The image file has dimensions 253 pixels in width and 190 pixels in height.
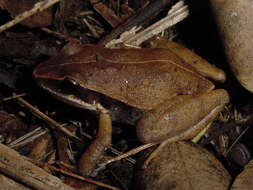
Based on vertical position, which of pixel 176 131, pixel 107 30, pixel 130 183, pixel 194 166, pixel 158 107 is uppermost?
pixel 107 30

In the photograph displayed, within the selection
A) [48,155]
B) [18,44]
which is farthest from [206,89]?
[18,44]

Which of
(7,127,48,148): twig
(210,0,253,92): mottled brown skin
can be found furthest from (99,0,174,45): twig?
(7,127,48,148): twig

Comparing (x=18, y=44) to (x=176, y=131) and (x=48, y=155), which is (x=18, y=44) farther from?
(x=176, y=131)

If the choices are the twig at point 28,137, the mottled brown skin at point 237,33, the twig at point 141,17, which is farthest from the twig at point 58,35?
the mottled brown skin at point 237,33

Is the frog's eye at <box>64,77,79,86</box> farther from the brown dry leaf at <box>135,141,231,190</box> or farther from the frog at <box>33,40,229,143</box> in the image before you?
the brown dry leaf at <box>135,141,231,190</box>

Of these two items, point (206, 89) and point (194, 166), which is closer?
point (194, 166)

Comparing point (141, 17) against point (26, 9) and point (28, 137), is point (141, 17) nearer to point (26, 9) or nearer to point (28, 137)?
point (26, 9)

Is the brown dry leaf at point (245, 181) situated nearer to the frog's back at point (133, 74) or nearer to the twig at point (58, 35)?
the frog's back at point (133, 74)
